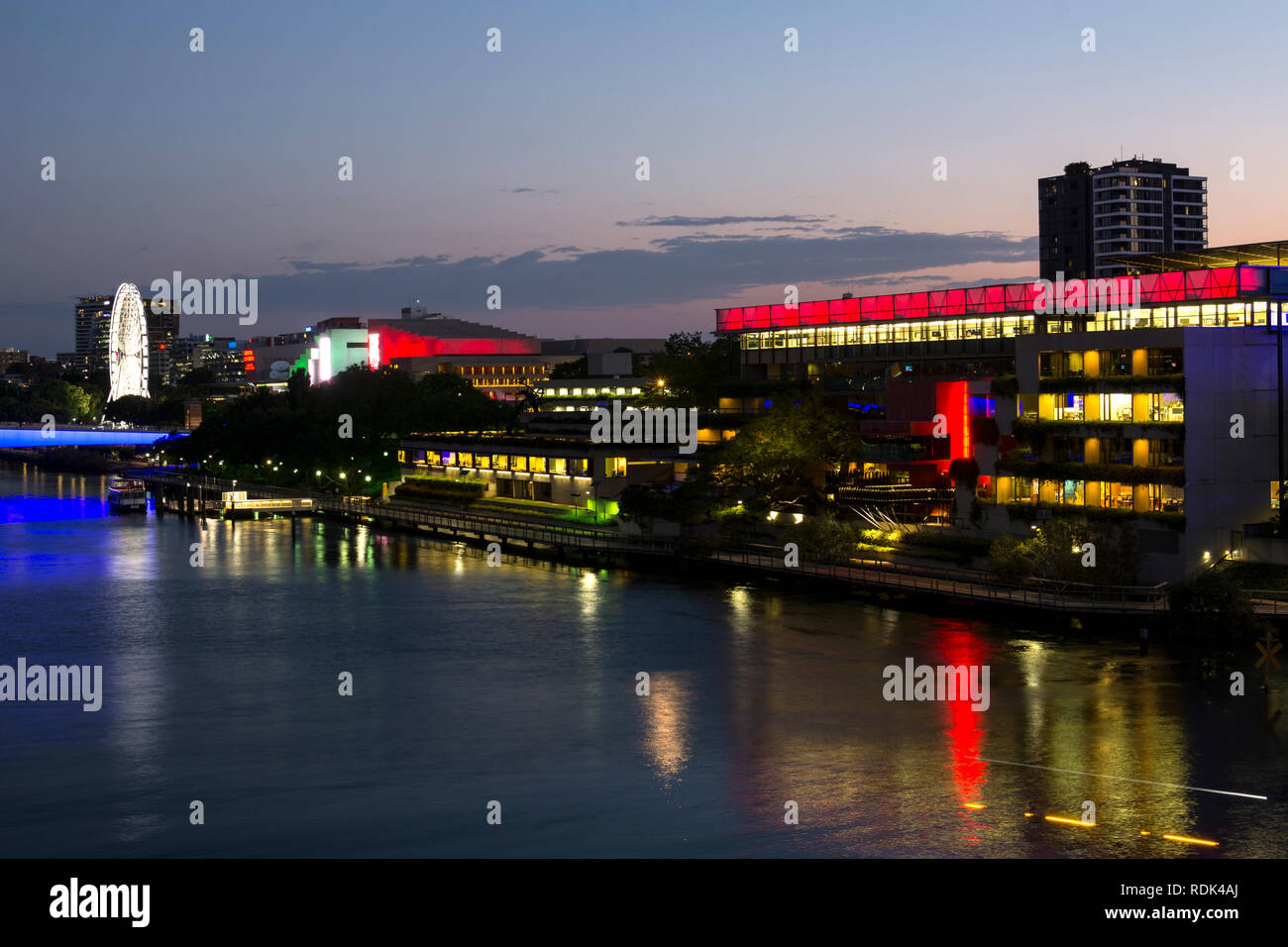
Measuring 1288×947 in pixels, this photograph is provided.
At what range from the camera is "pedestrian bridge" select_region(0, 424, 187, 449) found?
184m

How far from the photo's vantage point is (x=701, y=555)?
74.9 meters

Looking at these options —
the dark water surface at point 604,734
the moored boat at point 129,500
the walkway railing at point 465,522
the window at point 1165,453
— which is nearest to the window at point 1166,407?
the window at point 1165,453

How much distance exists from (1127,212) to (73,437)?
146 metres

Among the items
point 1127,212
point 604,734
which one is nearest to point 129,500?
point 604,734

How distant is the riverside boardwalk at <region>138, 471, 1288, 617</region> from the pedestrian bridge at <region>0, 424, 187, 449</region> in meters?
56.7

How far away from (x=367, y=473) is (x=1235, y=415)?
3303 inches

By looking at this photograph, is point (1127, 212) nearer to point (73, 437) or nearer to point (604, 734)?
point (73, 437)

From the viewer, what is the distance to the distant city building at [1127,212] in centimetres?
18638

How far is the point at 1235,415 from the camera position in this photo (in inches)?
2292

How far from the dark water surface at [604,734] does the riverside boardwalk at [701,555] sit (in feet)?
5.02

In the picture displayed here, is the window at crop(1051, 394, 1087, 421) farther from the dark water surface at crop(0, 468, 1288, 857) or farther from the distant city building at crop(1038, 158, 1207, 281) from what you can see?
the distant city building at crop(1038, 158, 1207, 281)

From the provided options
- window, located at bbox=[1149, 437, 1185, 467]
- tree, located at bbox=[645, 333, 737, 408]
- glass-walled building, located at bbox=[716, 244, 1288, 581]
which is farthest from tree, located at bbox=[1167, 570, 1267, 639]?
tree, located at bbox=[645, 333, 737, 408]
